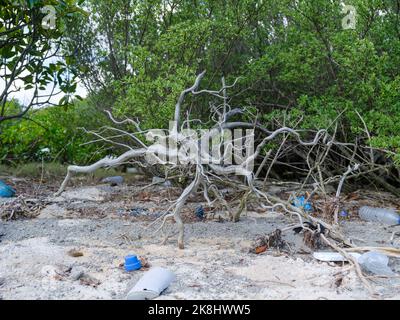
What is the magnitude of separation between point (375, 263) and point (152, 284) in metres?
1.48

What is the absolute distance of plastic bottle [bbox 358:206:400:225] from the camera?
5.11m

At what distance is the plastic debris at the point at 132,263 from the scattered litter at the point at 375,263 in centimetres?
148

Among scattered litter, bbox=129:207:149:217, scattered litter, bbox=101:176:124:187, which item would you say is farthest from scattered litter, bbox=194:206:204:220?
scattered litter, bbox=101:176:124:187

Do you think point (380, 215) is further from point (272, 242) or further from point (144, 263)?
point (144, 263)

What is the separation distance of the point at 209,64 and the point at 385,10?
6.73 ft

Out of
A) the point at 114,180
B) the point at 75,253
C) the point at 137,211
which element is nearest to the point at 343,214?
the point at 137,211

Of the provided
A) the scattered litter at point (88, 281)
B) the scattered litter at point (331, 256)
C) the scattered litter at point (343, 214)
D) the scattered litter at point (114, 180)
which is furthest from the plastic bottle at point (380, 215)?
the scattered litter at point (114, 180)

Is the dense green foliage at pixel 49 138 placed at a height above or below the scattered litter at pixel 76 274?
above

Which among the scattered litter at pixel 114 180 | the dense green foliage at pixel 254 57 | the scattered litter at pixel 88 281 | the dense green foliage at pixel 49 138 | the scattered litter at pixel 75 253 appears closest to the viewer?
the scattered litter at pixel 88 281

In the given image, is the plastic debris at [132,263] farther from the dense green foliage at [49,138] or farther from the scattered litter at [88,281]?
the dense green foliage at [49,138]

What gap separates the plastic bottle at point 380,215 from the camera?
5113 mm

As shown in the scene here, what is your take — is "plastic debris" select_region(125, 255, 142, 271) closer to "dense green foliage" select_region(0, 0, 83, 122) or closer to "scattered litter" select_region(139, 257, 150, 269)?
"scattered litter" select_region(139, 257, 150, 269)

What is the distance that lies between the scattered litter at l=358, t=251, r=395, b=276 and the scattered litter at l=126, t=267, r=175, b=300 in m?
1.28
